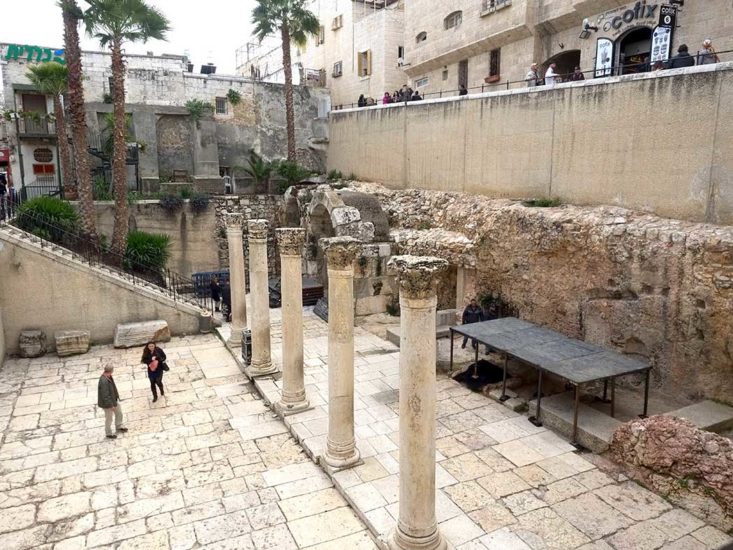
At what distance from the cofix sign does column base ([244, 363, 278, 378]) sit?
13.7m

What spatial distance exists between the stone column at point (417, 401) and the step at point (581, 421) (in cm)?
375

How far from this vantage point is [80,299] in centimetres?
1463

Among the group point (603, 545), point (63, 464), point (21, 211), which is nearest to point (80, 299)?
point (21, 211)

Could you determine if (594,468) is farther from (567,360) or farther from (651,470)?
(567,360)

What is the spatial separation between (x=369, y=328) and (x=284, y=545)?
31.8 feet

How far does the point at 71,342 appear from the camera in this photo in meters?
14.1

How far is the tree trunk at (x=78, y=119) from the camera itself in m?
16.7

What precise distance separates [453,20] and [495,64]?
346 cm

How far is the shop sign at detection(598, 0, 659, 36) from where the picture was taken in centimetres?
1562

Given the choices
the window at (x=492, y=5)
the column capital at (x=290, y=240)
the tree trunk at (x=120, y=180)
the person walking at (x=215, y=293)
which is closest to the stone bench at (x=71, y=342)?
the tree trunk at (x=120, y=180)

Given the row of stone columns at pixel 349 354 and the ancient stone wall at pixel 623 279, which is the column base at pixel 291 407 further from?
the ancient stone wall at pixel 623 279

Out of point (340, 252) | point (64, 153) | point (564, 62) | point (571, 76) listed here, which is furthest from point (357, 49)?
point (340, 252)

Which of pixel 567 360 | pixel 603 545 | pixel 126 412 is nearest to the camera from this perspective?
pixel 603 545

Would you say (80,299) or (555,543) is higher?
(80,299)
